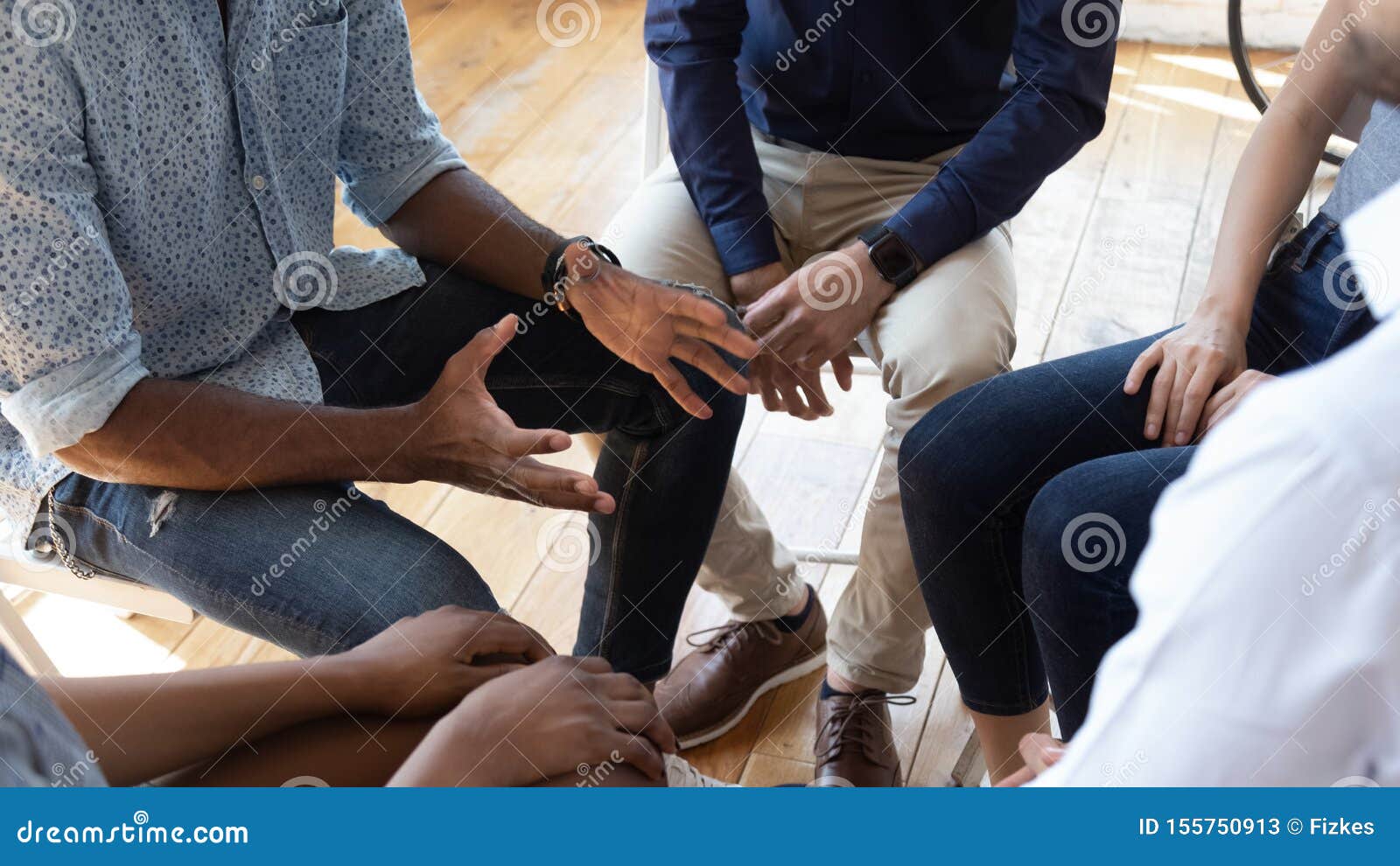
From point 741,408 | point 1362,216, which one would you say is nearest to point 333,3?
point 741,408

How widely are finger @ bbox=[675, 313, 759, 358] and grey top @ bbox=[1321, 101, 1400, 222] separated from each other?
595mm

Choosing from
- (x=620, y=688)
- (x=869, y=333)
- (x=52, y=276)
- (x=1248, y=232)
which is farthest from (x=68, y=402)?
(x=1248, y=232)

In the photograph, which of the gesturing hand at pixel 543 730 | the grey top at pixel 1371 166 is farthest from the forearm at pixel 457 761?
the grey top at pixel 1371 166

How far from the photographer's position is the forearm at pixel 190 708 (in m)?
0.85

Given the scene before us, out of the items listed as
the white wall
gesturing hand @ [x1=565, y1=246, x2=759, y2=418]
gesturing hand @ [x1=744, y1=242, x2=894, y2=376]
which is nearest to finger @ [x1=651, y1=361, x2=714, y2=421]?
gesturing hand @ [x1=565, y1=246, x2=759, y2=418]

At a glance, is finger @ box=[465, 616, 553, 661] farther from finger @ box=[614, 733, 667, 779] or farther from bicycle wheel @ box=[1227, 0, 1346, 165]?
bicycle wheel @ box=[1227, 0, 1346, 165]

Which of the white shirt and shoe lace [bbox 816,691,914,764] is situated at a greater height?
the white shirt

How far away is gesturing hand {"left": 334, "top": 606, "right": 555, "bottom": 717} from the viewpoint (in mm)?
908

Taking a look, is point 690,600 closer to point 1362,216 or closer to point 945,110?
point 945,110

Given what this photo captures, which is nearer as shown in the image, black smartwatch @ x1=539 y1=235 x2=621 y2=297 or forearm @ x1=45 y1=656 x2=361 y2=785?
forearm @ x1=45 y1=656 x2=361 y2=785

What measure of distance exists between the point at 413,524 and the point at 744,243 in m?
0.52

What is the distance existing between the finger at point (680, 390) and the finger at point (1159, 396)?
1.45 ft

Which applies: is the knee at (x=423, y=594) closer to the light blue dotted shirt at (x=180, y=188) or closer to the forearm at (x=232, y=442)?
the forearm at (x=232, y=442)

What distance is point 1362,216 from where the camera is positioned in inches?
41.1
